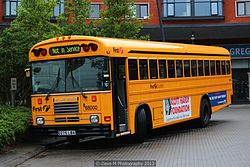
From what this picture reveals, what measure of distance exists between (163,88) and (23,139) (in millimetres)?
4502

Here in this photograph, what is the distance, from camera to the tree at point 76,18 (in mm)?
22489

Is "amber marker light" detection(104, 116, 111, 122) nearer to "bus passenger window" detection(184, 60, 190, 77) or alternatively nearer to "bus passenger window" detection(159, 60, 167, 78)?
"bus passenger window" detection(159, 60, 167, 78)

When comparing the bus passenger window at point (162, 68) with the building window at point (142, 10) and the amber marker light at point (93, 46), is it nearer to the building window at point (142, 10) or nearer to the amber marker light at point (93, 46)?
the amber marker light at point (93, 46)

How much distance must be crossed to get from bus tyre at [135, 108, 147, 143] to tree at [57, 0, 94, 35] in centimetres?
995

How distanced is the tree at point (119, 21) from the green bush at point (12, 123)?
416 inches

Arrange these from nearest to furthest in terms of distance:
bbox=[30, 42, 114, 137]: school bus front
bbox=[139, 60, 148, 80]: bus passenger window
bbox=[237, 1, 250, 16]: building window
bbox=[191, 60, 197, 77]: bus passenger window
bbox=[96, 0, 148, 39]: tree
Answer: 1. bbox=[30, 42, 114, 137]: school bus front
2. bbox=[139, 60, 148, 80]: bus passenger window
3. bbox=[191, 60, 197, 77]: bus passenger window
4. bbox=[96, 0, 148, 39]: tree
5. bbox=[237, 1, 250, 16]: building window

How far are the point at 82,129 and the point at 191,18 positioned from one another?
2277 centimetres

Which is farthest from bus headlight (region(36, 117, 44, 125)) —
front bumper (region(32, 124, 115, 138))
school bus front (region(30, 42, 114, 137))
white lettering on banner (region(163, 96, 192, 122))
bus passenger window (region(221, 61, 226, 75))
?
bus passenger window (region(221, 61, 226, 75))

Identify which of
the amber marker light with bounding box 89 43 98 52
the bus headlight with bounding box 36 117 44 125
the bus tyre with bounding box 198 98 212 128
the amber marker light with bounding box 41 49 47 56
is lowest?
the bus tyre with bounding box 198 98 212 128

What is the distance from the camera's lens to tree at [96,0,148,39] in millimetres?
23816

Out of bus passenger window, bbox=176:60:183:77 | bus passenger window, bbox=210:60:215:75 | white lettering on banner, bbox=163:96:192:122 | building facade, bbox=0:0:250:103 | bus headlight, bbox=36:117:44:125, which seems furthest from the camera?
building facade, bbox=0:0:250:103

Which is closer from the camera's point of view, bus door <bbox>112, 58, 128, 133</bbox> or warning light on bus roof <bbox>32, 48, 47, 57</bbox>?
bus door <bbox>112, 58, 128, 133</bbox>

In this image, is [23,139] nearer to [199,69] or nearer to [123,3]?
[199,69]

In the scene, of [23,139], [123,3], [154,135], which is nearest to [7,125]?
[23,139]
